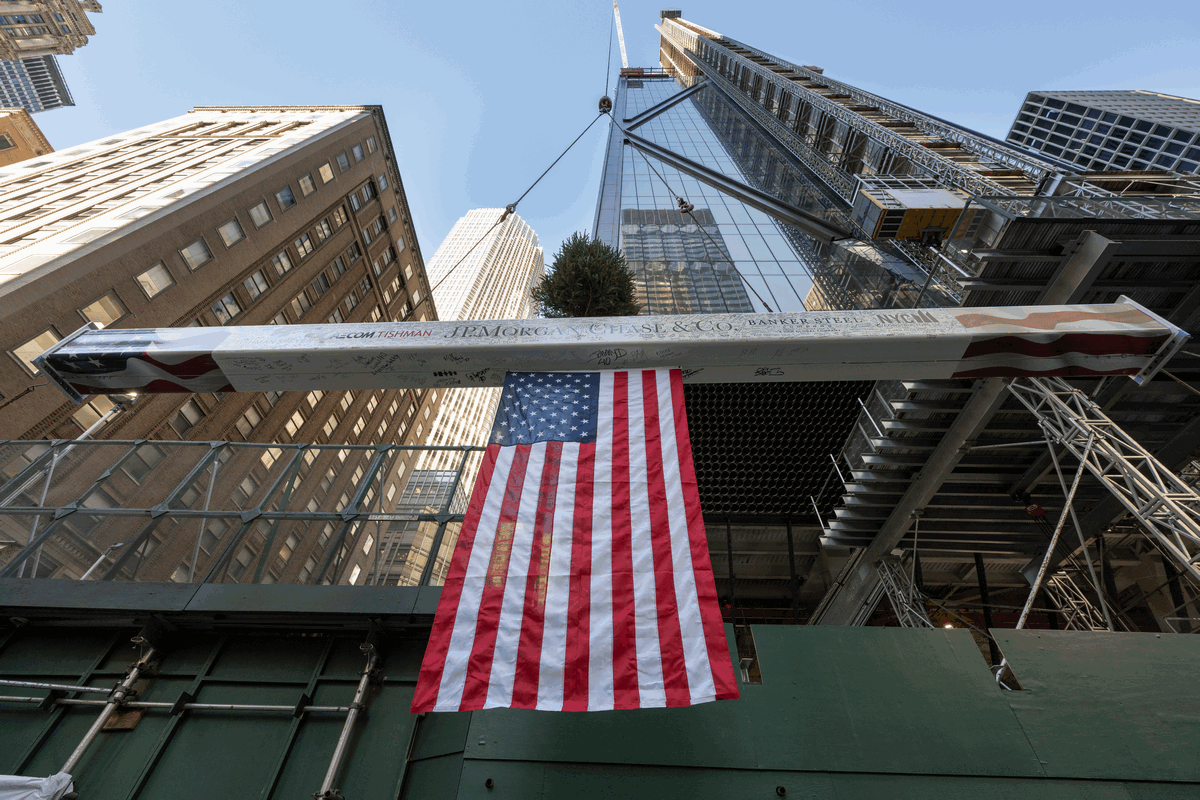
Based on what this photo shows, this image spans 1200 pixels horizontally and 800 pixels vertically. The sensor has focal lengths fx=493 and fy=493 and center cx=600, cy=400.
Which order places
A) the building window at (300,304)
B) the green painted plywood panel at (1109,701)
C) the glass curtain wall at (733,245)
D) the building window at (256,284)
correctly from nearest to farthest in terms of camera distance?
the green painted plywood panel at (1109,701), the glass curtain wall at (733,245), the building window at (256,284), the building window at (300,304)

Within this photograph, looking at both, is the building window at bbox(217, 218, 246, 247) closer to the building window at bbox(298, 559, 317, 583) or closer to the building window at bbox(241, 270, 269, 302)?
the building window at bbox(241, 270, 269, 302)

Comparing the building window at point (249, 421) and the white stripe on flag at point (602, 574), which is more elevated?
the building window at point (249, 421)

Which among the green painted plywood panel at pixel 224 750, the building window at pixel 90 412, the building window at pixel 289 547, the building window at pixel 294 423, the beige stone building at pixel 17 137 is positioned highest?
the beige stone building at pixel 17 137

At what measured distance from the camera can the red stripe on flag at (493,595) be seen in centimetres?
362

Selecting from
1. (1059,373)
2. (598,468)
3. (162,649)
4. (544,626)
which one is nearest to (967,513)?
(1059,373)

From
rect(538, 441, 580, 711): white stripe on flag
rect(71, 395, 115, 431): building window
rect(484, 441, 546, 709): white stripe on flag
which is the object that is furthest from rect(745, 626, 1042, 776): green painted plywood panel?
rect(71, 395, 115, 431): building window

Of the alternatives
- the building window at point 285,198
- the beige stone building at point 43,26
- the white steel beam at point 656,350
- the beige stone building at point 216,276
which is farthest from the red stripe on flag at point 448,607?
the beige stone building at point 43,26

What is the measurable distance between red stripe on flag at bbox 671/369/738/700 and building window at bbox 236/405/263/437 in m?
31.2

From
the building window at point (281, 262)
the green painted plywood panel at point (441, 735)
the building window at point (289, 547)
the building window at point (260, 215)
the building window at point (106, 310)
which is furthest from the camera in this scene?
the building window at point (281, 262)

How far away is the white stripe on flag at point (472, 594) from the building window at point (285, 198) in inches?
1353

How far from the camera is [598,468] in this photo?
5.15 m

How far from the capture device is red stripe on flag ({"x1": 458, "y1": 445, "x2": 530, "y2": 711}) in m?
3.62

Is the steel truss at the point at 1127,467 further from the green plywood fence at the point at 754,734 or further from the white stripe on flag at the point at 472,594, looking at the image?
the white stripe on flag at the point at 472,594

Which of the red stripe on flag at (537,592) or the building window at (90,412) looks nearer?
the red stripe on flag at (537,592)
